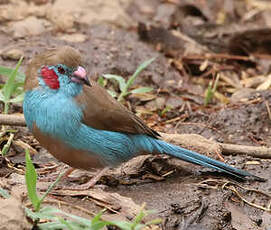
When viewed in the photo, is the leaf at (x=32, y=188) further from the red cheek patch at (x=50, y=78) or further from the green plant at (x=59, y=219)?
the red cheek patch at (x=50, y=78)

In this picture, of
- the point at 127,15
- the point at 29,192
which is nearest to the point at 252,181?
the point at 29,192

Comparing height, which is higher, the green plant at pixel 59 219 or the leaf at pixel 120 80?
the green plant at pixel 59 219

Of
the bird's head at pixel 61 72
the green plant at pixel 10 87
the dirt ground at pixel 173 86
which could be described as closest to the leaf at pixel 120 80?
the dirt ground at pixel 173 86

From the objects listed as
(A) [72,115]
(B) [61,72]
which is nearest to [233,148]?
(A) [72,115]

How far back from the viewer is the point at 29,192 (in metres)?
3.49

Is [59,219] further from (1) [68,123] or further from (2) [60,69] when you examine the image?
(2) [60,69]

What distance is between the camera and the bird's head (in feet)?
13.1

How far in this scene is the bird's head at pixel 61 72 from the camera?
13.1ft

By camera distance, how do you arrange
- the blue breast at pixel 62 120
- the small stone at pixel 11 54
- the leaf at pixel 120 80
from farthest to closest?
1. the small stone at pixel 11 54
2. the leaf at pixel 120 80
3. the blue breast at pixel 62 120

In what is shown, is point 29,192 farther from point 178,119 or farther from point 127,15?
point 127,15

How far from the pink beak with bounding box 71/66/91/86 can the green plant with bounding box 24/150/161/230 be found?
2.30 ft

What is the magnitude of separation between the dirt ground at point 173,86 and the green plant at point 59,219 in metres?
0.12

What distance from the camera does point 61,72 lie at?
4.00 meters

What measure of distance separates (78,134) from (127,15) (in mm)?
3397
